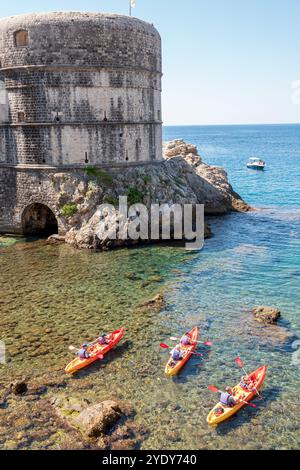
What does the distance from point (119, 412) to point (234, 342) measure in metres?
5.23

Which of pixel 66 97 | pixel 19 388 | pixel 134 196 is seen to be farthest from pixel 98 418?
pixel 66 97

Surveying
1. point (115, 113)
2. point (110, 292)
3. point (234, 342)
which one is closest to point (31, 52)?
point (115, 113)

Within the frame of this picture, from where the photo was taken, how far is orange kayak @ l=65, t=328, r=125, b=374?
44.7 ft

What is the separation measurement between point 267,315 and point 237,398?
17.3ft

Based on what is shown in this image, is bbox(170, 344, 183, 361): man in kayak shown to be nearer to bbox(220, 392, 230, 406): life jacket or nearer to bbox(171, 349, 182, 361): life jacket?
bbox(171, 349, 182, 361): life jacket

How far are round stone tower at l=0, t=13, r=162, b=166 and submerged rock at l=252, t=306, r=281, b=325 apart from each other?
1472 cm

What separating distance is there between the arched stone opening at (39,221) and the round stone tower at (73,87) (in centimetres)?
A: 322

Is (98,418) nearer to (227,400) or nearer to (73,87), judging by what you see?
(227,400)

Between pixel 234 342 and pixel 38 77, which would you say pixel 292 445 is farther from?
pixel 38 77

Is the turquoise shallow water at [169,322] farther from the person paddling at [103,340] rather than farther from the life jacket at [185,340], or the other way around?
the life jacket at [185,340]

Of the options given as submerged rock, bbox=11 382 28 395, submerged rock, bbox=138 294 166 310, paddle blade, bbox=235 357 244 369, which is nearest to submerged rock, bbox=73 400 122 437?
Result: submerged rock, bbox=11 382 28 395
